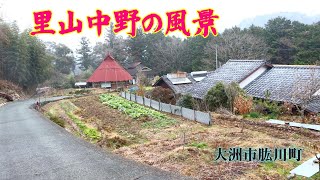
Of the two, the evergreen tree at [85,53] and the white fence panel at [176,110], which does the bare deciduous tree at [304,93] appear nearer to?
the white fence panel at [176,110]

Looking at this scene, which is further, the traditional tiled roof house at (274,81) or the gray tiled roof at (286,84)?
the gray tiled roof at (286,84)

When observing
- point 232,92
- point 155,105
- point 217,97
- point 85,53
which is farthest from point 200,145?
point 85,53

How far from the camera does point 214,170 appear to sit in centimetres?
689

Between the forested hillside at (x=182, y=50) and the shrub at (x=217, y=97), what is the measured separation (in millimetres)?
16648

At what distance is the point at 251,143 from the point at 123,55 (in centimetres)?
4838

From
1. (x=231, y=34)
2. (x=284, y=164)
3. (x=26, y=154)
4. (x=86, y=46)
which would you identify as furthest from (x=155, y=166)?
(x=86, y=46)

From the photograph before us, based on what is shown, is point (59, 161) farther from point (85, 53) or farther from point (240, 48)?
point (85, 53)

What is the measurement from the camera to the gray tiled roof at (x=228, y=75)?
18.6 m

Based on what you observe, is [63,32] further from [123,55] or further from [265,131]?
[123,55]

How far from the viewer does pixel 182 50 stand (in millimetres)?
47688

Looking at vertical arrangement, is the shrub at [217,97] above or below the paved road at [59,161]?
above

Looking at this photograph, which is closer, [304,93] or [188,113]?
[304,93]

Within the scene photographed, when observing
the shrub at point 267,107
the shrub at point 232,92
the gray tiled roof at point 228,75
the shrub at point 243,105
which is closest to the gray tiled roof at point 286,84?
the shrub at point 267,107

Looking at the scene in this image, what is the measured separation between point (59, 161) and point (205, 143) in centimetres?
453
